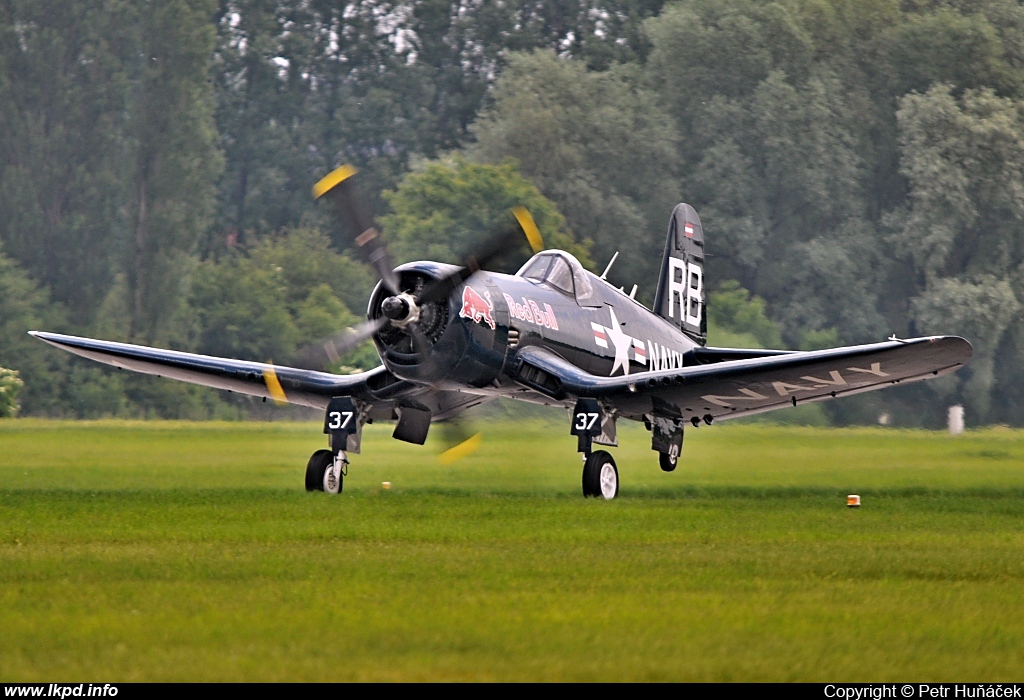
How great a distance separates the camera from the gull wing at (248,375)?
17516mm

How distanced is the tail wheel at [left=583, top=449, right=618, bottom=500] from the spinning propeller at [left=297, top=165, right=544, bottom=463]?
7.05ft

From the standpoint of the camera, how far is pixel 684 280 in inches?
887

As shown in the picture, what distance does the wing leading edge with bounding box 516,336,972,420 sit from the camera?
52.0 feet

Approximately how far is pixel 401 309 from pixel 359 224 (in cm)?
111

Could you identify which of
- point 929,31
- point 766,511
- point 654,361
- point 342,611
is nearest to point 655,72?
point 929,31

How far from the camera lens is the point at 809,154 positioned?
5366 cm

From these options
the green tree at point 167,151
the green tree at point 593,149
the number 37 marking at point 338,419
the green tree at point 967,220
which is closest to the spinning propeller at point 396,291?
the number 37 marking at point 338,419

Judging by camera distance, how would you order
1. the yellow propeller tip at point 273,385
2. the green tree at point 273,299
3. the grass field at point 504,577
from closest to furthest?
the grass field at point 504,577
the yellow propeller tip at point 273,385
the green tree at point 273,299

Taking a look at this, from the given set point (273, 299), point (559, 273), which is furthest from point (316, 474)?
point (273, 299)

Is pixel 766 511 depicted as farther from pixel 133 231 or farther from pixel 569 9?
pixel 569 9

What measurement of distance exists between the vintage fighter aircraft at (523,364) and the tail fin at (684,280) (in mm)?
1742

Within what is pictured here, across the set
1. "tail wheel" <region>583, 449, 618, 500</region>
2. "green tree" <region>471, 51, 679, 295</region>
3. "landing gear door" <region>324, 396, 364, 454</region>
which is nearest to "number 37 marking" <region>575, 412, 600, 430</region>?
"tail wheel" <region>583, 449, 618, 500</region>

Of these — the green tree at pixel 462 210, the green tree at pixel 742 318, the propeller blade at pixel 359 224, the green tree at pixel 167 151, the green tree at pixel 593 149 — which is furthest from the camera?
the green tree at pixel 167 151

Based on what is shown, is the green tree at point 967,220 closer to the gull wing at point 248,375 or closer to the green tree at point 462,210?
the green tree at point 462,210
